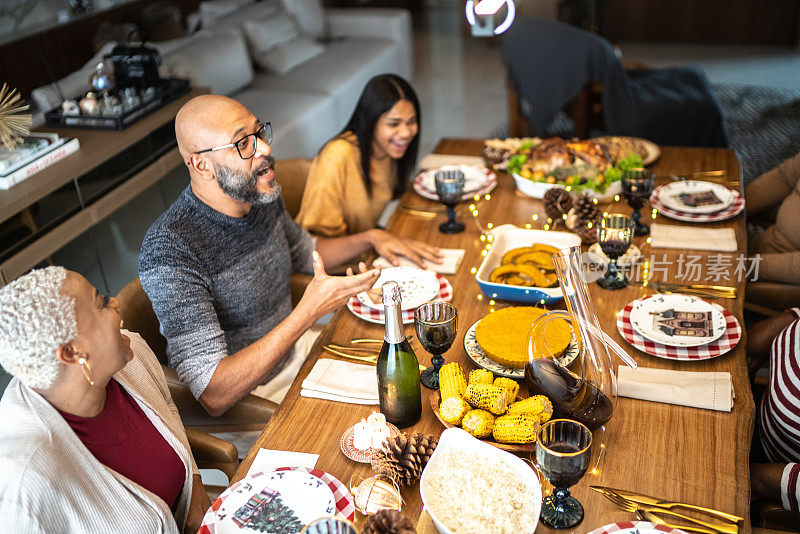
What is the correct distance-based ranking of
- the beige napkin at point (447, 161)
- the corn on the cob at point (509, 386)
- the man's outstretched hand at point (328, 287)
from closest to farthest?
the corn on the cob at point (509, 386) < the man's outstretched hand at point (328, 287) < the beige napkin at point (447, 161)

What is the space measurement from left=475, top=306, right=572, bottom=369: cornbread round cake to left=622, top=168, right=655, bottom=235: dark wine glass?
579 mm

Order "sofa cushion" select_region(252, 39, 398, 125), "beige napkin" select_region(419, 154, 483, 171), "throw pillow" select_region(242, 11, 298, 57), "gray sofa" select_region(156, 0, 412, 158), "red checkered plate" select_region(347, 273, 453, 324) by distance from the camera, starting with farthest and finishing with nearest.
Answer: "throw pillow" select_region(242, 11, 298, 57) → "sofa cushion" select_region(252, 39, 398, 125) → "gray sofa" select_region(156, 0, 412, 158) → "beige napkin" select_region(419, 154, 483, 171) → "red checkered plate" select_region(347, 273, 453, 324)

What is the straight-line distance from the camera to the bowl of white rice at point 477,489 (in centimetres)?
109

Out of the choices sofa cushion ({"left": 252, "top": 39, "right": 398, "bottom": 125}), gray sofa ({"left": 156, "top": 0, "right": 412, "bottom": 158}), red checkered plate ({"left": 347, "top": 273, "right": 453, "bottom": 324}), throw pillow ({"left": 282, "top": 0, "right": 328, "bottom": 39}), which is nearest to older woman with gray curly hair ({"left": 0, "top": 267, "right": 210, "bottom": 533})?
red checkered plate ({"left": 347, "top": 273, "right": 453, "bottom": 324})

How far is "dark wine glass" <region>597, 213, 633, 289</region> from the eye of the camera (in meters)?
1.76

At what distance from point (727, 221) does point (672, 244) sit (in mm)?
268

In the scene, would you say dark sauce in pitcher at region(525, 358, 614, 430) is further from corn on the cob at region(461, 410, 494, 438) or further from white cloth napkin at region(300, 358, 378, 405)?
white cloth napkin at region(300, 358, 378, 405)

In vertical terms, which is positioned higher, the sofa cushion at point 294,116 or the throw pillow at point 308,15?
Answer: the throw pillow at point 308,15

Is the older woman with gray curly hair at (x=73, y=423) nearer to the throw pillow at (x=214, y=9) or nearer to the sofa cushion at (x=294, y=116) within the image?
the sofa cushion at (x=294, y=116)

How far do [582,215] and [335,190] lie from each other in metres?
0.85

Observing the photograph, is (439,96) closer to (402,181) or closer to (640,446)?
(402,181)

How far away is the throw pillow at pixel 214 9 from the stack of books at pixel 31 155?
2513 millimetres

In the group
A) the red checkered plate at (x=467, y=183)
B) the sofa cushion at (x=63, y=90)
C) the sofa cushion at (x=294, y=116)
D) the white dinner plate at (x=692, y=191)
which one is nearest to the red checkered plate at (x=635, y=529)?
the white dinner plate at (x=692, y=191)

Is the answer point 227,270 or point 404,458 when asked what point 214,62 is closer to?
point 227,270
